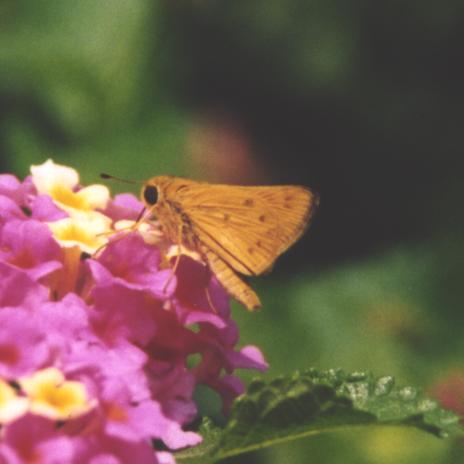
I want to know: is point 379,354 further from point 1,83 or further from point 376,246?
point 1,83

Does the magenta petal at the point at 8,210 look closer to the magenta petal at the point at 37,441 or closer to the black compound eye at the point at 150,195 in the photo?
the black compound eye at the point at 150,195

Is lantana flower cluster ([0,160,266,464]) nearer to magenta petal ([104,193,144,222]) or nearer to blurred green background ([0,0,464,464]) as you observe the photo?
magenta petal ([104,193,144,222])

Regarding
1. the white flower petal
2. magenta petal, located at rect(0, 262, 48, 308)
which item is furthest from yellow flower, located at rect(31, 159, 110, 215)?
magenta petal, located at rect(0, 262, 48, 308)

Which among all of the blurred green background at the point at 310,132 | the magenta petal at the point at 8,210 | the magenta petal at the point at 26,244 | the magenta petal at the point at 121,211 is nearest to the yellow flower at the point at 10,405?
the magenta petal at the point at 26,244

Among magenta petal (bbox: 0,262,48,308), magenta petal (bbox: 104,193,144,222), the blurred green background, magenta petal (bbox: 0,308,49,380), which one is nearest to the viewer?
magenta petal (bbox: 0,308,49,380)

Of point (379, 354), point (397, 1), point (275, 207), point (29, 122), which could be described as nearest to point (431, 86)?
point (397, 1)
